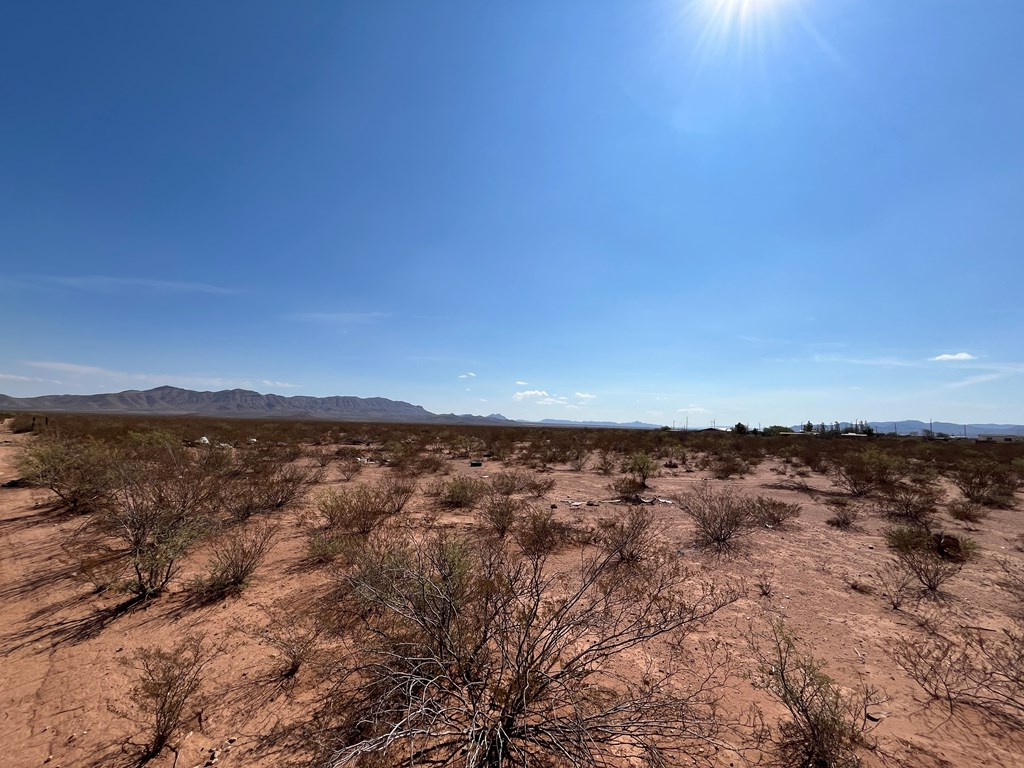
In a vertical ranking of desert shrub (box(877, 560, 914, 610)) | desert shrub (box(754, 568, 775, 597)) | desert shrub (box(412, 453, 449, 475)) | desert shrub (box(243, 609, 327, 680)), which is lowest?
desert shrub (box(243, 609, 327, 680))

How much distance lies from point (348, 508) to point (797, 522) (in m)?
10.5

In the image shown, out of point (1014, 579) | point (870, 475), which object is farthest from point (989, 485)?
point (1014, 579)

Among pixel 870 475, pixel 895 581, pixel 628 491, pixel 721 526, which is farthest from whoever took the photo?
pixel 870 475

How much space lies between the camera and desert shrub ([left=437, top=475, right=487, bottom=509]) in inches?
401

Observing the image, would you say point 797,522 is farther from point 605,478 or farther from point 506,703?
point 506,703

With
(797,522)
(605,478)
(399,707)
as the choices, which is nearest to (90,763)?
(399,707)

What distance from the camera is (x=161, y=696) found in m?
3.12

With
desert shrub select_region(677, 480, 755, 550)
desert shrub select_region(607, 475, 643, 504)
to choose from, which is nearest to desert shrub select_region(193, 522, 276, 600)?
desert shrub select_region(677, 480, 755, 550)

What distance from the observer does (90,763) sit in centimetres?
281

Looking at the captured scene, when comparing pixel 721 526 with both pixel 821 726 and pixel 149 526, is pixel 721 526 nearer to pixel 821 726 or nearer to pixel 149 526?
pixel 821 726

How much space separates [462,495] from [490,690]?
6.86 metres

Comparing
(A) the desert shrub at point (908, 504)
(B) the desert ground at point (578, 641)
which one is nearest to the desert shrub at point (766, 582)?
(B) the desert ground at point (578, 641)

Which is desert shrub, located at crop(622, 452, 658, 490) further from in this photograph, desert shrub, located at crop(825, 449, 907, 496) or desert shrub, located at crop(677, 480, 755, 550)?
desert shrub, located at crop(825, 449, 907, 496)

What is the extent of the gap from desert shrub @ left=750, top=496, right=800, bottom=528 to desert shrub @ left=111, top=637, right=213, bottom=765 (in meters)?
10.4
